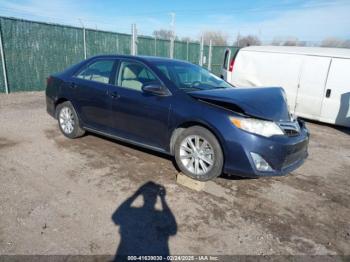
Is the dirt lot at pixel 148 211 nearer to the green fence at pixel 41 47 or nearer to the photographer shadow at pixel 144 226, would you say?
the photographer shadow at pixel 144 226

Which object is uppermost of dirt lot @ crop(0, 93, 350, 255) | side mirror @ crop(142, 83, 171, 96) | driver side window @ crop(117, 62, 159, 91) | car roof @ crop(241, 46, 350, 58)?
car roof @ crop(241, 46, 350, 58)

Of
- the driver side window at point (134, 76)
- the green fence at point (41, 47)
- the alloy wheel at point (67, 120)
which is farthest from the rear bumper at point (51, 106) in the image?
the green fence at point (41, 47)

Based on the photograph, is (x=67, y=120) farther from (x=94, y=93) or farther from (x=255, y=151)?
(x=255, y=151)

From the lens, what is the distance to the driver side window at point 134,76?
4230 millimetres

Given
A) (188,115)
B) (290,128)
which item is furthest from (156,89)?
(290,128)

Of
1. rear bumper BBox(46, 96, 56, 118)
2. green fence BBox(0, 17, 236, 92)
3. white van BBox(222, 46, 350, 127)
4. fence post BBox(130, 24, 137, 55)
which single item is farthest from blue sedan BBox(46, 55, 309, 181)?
fence post BBox(130, 24, 137, 55)

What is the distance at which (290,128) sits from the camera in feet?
11.8

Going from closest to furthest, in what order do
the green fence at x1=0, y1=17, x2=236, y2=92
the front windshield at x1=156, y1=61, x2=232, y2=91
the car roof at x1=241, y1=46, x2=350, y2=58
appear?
the front windshield at x1=156, y1=61, x2=232, y2=91
the car roof at x1=241, y1=46, x2=350, y2=58
the green fence at x1=0, y1=17, x2=236, y2=92

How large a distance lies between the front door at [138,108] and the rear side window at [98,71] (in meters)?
0.24

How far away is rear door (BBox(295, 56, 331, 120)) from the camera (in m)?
7.40

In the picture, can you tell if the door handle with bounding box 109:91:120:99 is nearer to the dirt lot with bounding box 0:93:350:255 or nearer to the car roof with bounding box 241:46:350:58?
the dirt lot with bounding box 0:93:350:255

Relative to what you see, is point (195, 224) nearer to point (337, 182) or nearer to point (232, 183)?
point (232, 183)

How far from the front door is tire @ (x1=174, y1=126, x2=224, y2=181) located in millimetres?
304

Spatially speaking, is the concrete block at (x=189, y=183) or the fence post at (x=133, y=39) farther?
the fence post at (x=133, y=39)
